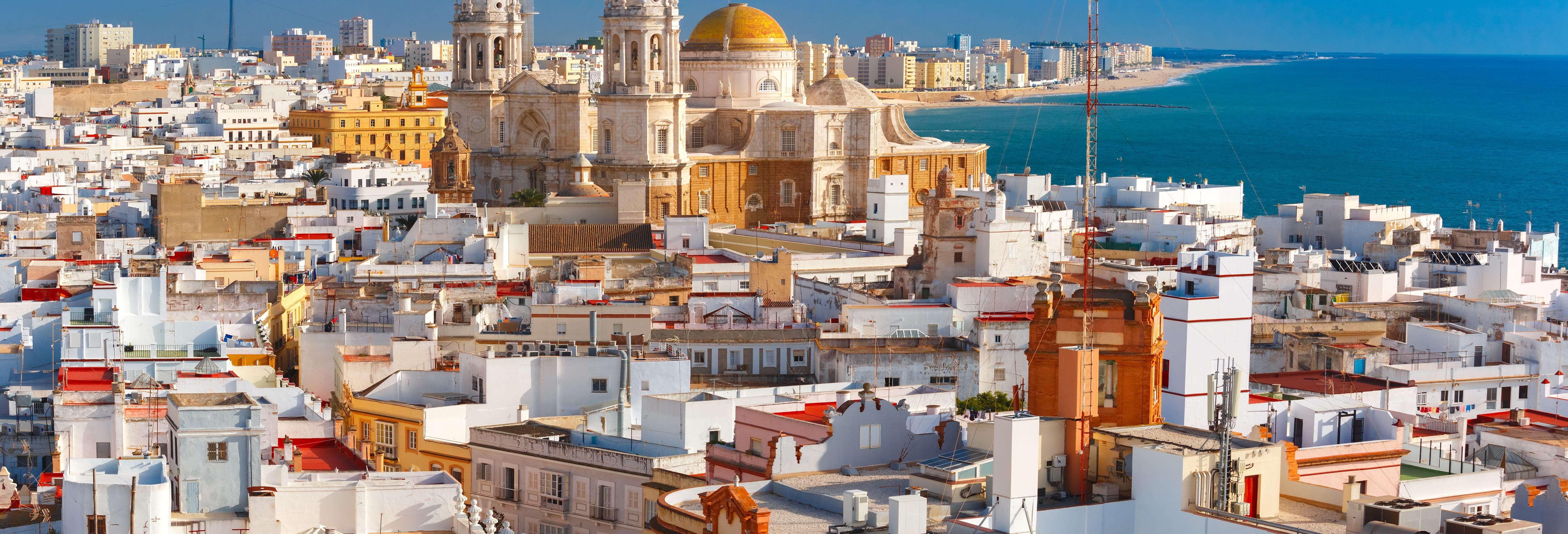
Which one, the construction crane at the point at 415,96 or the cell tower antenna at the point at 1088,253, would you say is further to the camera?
the construction crane at the point at 415,96

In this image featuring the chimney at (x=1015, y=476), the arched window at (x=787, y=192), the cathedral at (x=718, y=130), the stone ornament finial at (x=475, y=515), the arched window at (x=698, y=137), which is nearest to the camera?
the chimney at (x=1015, y=476)

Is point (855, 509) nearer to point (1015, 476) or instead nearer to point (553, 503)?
point (1015, 476)

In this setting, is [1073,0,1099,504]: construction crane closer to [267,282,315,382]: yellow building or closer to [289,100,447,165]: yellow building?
[267,282,315,382]: yellow building

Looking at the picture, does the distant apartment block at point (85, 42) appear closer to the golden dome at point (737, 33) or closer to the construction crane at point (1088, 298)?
the golden dome at point (737, 33)

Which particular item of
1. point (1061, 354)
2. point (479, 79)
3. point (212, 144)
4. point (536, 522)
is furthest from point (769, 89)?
point (1061, 354)

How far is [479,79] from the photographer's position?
178ft

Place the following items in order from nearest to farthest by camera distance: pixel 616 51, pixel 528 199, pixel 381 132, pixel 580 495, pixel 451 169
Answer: pixel 580 495 → pixel 528 199 → pixel 451 169 → pixel 616 51 → pixel 381 132

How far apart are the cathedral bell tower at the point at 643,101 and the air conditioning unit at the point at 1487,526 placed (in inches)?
1477

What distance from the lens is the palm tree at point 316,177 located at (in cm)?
4956

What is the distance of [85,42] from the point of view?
591 ft

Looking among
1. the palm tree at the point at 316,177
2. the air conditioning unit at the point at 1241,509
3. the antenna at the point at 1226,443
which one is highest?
the palm tree at the point at 316,177

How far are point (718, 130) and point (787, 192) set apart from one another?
8.62 feet

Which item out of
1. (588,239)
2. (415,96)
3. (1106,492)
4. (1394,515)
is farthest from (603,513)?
(415,96)

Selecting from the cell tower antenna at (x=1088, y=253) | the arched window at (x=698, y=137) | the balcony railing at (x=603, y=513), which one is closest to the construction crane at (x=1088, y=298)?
the cell tower antenna at (x=1088, y=253)
